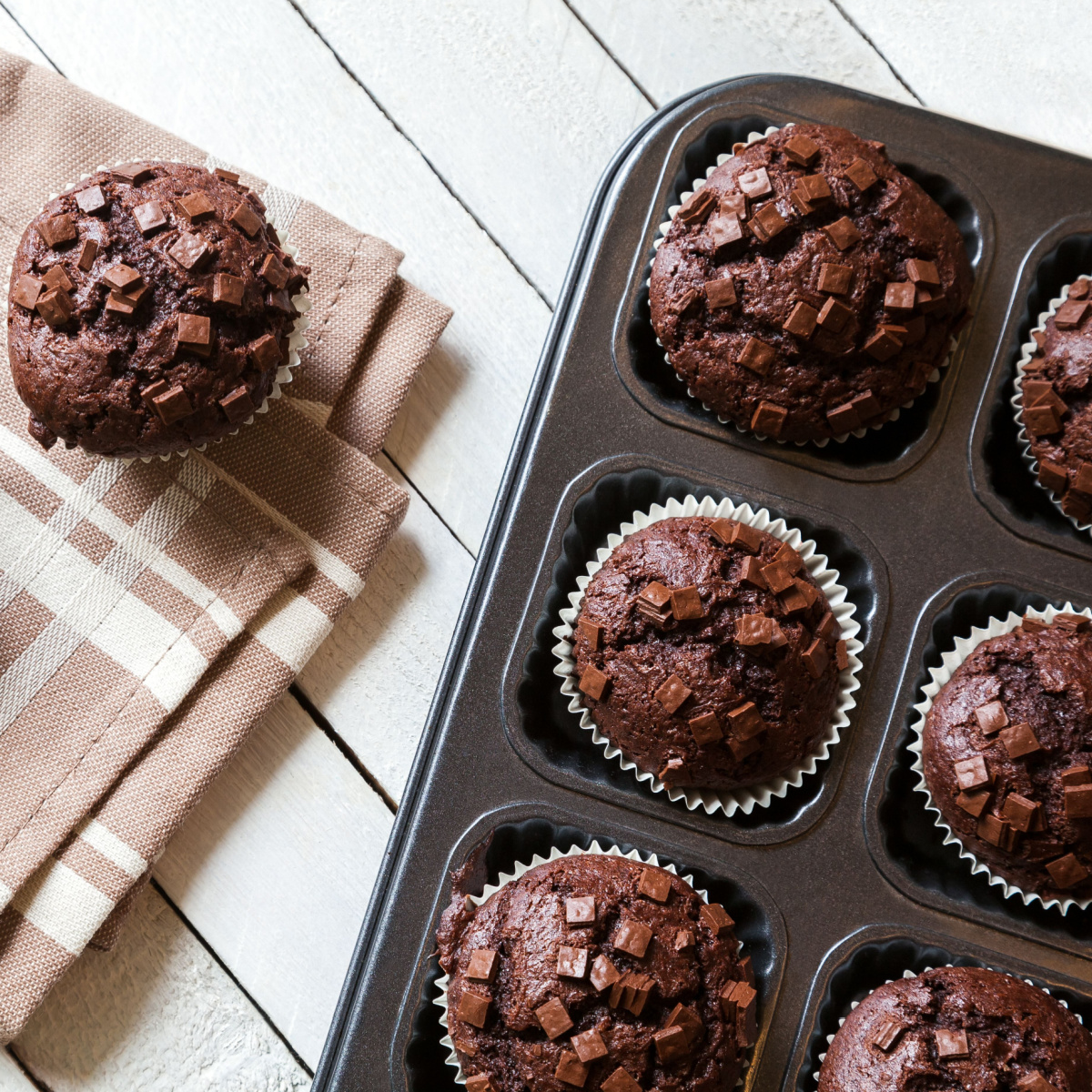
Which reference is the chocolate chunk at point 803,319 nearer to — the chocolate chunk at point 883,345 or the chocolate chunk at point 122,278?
Result: the chocolate chunk at point 883,345

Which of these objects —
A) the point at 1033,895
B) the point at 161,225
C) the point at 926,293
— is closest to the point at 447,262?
the point at 161,225

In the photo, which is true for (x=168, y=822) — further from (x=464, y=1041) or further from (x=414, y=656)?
(x=464, y=1041)

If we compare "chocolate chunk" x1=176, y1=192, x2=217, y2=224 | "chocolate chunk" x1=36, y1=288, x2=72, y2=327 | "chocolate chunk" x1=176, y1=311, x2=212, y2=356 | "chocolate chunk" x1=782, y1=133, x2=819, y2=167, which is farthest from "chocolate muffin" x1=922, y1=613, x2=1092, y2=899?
"chocolate chunk" x1=36, y1=288, x2=72, y2=327

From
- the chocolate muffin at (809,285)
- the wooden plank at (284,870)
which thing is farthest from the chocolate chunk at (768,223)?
the wooden plank at (284,870)

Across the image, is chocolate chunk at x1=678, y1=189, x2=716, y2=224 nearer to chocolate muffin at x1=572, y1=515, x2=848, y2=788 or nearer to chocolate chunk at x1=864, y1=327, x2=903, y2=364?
chocolate chunk at x1=864, y1=327, x2=903, y2=364

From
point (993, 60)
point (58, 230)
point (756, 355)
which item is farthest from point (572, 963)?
point (993, 60)
